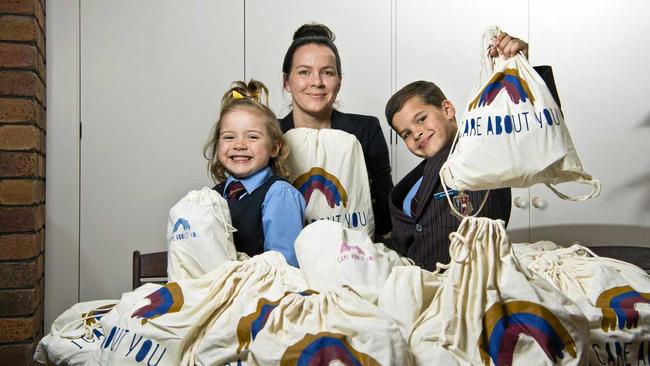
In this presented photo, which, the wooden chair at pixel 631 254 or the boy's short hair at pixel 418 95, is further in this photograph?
the wooden chair at pixel 631 254

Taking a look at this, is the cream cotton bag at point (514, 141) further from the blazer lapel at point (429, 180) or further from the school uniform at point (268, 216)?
the school uniform at point (268, 216)

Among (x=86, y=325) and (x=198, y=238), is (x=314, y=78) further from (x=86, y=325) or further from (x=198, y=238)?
(x=86, y=325)

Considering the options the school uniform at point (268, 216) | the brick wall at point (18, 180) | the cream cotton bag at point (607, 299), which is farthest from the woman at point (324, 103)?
the brick wall at point (18, 180)

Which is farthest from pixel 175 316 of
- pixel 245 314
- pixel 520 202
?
pixel 520 202

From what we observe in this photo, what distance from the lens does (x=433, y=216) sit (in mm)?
1436

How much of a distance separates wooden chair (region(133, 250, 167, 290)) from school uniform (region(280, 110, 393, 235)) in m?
0.56

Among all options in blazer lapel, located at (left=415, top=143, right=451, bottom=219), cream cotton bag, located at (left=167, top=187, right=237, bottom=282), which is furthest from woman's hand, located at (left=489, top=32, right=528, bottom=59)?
cream cotton bag, located at (left=167, top=187, right=237, bottom=282)

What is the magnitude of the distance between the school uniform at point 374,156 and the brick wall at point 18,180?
0.77 meters

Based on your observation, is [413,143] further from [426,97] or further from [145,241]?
[145,241]

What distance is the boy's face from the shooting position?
1.53 meters

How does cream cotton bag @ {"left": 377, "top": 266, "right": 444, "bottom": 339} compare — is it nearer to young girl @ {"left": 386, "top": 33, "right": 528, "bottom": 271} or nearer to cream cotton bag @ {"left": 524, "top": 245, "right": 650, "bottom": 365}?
cream cotton bag @ {"left": 524, "top": 245, "right": 650, "bottom": 365}

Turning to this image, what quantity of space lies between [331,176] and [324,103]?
24 cm

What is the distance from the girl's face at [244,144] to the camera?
1.47m

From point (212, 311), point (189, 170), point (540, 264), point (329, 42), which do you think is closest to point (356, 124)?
point (329, 42)
